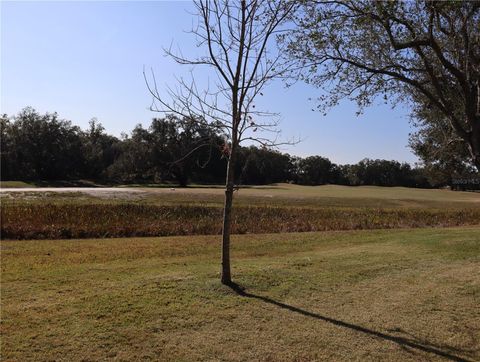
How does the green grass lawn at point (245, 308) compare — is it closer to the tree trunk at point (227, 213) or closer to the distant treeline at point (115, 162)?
the tree trunk at point (227, 213)

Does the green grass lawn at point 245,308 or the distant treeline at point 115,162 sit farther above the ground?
the distant treeline at point 115,162

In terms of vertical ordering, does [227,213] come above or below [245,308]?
above

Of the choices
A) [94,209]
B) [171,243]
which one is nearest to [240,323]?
[171,243]

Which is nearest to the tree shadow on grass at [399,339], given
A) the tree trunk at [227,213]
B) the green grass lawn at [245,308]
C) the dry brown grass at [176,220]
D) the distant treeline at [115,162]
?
the green grass lawn at [245,308]

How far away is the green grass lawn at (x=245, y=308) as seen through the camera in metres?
5.49

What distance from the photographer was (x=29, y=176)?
75.1 metres

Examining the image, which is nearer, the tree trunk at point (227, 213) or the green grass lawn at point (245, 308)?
the green grass lawn at point (245, 308)

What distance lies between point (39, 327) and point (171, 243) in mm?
9238

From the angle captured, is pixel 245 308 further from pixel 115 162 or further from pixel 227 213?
pixel 115 162

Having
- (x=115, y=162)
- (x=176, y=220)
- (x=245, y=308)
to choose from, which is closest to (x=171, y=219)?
(x=176, y=220)

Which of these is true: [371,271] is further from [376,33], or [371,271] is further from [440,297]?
[376,33]

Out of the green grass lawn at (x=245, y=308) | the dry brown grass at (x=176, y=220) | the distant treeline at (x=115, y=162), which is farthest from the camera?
the distant treeline at (x=115, y=162)

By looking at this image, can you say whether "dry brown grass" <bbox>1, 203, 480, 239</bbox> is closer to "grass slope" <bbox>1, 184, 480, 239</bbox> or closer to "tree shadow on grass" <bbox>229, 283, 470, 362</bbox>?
"grass slope" <bbox>1, 184, 480, 239</bbox>

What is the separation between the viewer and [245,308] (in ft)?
22.5
